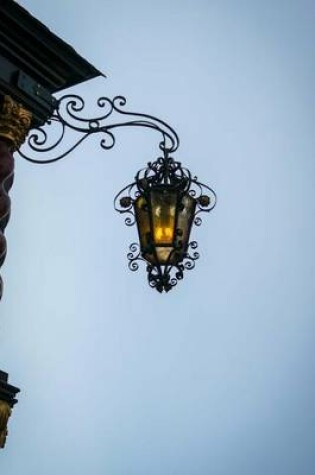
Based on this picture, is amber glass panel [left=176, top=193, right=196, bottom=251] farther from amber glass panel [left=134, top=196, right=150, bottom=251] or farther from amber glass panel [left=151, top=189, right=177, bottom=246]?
amber glass panel [left=134, top=196, right=150, bottom=251]

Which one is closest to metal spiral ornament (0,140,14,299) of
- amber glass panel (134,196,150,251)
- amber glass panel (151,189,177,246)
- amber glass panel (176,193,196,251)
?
amber glass panel (134,196,150,251)

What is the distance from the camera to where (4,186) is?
7.19m

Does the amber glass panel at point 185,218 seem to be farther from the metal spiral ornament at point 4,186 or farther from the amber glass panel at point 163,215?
the metal spiral ornament at point 4,186

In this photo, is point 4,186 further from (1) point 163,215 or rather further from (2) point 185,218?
(2) point 185,218

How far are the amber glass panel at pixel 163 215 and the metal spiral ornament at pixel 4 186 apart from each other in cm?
142

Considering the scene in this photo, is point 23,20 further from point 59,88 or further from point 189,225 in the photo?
point 189,225

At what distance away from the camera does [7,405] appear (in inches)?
253

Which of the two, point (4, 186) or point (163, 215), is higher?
point (163, 215)

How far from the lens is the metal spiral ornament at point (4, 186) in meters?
6.90

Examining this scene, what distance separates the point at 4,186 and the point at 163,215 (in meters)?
1.57

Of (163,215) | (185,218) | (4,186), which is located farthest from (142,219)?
(4,186)

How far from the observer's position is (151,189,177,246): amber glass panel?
7.38 m

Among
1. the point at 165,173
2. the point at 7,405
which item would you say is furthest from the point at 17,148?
the point at 7,405

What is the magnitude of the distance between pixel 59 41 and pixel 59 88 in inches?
22.5
